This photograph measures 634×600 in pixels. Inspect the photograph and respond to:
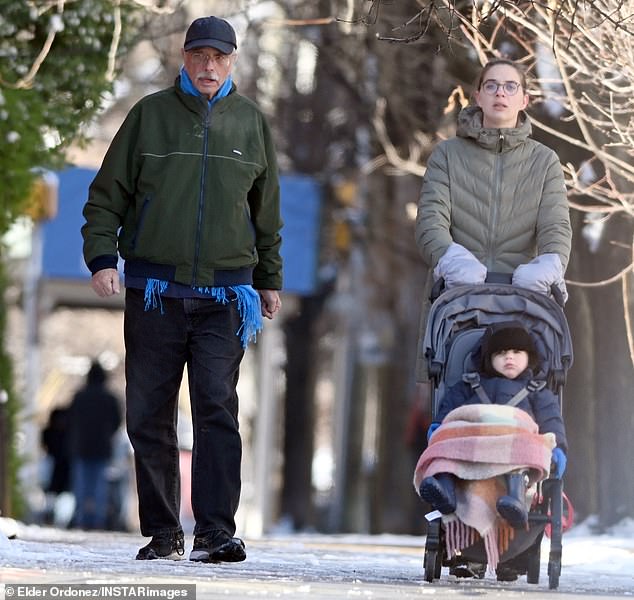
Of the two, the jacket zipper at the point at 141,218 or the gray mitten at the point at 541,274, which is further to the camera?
the jacket zipper at the point at 141,218

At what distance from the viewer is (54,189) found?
19406 millimetres

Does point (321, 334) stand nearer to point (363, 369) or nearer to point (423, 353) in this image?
point (363, 369)

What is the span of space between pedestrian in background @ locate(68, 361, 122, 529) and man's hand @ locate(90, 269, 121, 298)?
1185 cm

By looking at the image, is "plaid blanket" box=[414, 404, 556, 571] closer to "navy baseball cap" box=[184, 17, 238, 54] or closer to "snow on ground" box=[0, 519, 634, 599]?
"snow on ground" box=[0, 519, 634, 599]

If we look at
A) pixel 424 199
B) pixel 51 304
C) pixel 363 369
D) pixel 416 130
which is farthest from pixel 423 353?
pixel 363 369

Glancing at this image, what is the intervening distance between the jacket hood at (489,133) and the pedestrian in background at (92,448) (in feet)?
39.2

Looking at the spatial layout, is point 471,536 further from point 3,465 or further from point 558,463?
point 3,465

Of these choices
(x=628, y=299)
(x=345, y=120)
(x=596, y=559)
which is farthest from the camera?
(x=345, y=120)

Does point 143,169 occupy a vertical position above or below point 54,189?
below

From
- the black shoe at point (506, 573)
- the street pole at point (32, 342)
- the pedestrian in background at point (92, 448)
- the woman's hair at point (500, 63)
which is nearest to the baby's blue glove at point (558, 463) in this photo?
the black shoe at point (506, 573)

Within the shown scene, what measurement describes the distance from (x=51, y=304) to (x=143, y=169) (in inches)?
521

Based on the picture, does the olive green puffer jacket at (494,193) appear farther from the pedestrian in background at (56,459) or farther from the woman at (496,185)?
the pedestrian in background at (56,459)

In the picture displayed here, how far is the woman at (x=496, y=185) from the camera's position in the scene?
7867 millimetres

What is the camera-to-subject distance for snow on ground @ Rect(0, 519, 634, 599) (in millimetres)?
6668
